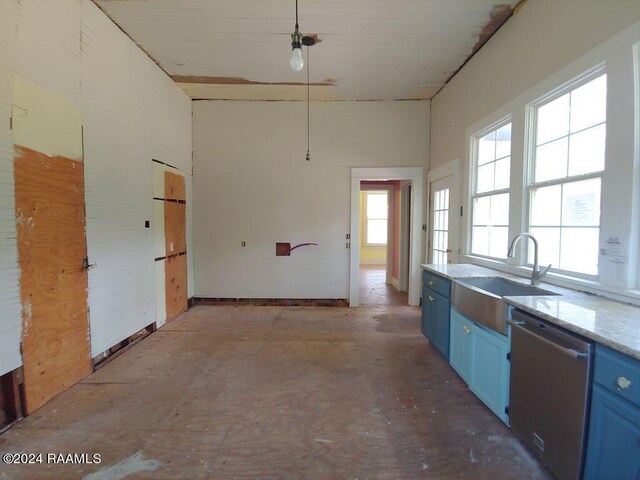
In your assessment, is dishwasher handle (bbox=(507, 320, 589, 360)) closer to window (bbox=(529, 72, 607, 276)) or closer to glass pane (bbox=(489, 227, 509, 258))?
window (bbox=(529, 72, 607, 276))

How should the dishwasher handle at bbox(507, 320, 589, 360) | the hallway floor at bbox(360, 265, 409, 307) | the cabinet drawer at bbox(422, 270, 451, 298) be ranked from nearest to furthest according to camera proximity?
the dishwasher handle at bbox(507, 320, 589, 360), the cabinet drawer at bbox(422, 270, 451, 298), the hallway floor at bbox(360, 265, 409, 307)

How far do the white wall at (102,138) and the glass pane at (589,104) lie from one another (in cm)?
402

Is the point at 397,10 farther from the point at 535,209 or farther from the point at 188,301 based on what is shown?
the point at 188,301

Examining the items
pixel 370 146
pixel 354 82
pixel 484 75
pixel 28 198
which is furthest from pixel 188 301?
pixel 484 75

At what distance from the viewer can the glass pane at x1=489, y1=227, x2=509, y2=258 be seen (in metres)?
2.95

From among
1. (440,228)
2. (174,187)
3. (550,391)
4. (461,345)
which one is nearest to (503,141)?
(440,228)

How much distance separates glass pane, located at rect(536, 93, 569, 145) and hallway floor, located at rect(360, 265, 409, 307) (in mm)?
3360

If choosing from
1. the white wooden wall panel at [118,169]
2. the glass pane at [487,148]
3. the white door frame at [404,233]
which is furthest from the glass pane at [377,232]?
the white wooden wall panel at [118,169]

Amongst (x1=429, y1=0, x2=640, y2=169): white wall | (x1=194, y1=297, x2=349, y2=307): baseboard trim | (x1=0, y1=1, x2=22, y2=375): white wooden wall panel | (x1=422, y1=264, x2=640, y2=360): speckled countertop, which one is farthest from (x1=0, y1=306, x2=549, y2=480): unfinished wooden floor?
(x1=429, y1=0, x2=640, y2=169): white wall

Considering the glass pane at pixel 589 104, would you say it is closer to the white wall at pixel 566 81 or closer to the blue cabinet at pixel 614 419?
the white wall at pixel 566 81

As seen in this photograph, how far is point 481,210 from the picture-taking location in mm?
3416

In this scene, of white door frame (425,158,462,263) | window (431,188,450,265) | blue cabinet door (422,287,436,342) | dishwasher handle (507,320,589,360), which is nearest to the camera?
dishwasher handle (507,320,589,360)

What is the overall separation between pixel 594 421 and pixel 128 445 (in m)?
2.56

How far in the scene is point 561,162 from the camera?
2281mm
